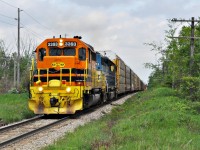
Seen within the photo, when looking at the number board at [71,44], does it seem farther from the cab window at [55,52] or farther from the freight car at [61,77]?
the cab window at [55,52]

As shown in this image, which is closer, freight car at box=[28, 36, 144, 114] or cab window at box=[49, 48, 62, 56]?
freight car at box=[28, 36, 144, 114]

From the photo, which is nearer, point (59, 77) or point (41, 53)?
point (59, 77)

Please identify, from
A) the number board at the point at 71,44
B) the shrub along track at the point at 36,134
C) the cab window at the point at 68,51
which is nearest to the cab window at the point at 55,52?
A: the cab window at the point at 68,51

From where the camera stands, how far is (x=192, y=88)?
2031cm

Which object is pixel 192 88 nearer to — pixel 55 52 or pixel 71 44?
pixel 71 44

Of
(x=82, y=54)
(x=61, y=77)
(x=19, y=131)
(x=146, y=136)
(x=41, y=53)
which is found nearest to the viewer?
(x=146, y=136)

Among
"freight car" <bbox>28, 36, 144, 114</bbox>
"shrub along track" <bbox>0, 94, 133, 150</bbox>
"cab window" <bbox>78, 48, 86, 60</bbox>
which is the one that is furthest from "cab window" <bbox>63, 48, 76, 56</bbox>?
"shrub along track" <bbox>0, 94, 133, 150</bbox>

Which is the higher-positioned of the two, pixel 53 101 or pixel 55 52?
pixel 55 52

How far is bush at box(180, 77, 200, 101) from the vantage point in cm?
1753

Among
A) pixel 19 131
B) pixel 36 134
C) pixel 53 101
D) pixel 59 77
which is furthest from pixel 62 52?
pixel 36 134

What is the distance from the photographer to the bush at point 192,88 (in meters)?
17.5

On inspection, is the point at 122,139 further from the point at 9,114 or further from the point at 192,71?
the point at 192,71

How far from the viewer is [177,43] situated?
1224 inches

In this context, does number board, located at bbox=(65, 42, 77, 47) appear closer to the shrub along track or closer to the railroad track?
the shrub along track
